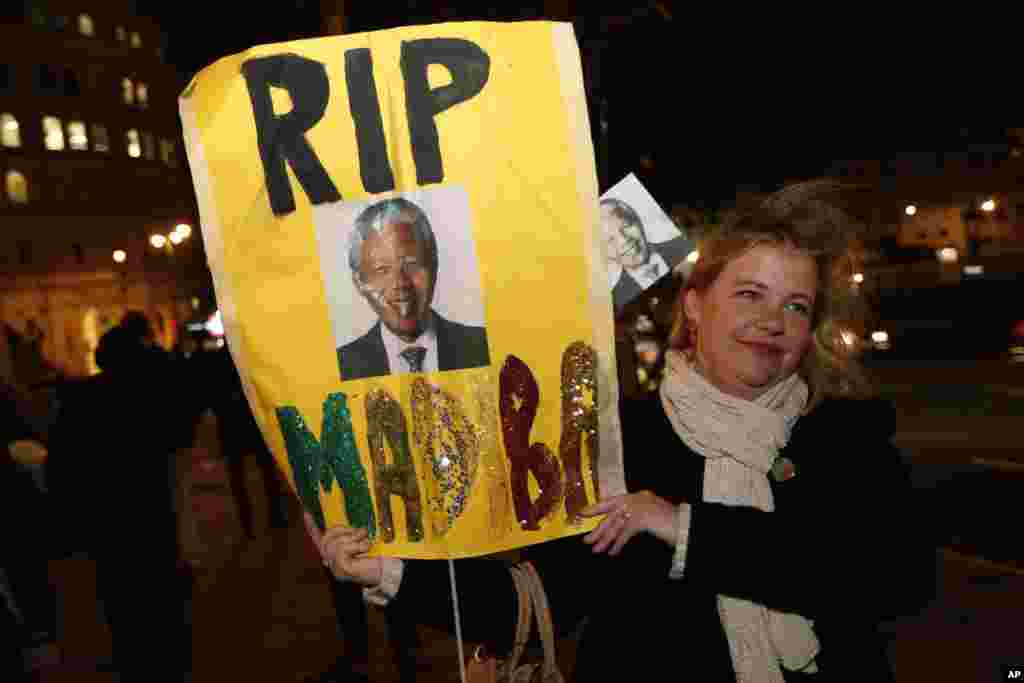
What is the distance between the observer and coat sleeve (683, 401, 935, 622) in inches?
69.6

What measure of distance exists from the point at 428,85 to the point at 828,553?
47.5 inches

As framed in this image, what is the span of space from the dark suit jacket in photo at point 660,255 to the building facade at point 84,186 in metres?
44.7

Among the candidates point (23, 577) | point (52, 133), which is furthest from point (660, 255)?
Result: point (52, 133)

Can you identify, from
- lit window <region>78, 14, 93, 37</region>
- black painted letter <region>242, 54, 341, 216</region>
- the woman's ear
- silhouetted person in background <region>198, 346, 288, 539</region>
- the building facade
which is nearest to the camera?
black painted letter <region>242, 54, 341, 216</region>

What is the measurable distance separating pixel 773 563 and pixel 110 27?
6905 cm

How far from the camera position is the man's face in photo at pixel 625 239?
197 cm

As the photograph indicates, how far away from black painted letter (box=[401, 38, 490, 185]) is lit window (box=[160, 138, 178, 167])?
227 feet

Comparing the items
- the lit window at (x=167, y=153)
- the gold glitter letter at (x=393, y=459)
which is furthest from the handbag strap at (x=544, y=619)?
the lit window at (x=167, y=153)

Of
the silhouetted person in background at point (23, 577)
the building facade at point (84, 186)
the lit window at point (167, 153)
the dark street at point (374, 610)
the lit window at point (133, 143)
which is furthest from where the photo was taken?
the lit window at point (167, 153)

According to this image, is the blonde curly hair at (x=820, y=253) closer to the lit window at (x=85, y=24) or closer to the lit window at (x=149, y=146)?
the lit window at (x=85, y=24)

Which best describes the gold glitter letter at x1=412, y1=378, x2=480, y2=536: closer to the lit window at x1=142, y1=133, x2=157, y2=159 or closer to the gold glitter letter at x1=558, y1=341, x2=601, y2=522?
the gold glitter letter at x1=558, y1=341, x2=601, y2=522

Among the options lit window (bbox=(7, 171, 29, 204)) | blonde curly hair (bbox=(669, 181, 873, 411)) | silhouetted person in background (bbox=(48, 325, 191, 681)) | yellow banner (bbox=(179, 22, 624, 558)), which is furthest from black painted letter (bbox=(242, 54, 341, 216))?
lit window (bbox=(7, 171, 29, 204))

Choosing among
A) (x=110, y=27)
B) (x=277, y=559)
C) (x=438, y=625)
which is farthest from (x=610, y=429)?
(x=110, y=27)

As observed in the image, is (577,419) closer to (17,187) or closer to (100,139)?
(17,187)
